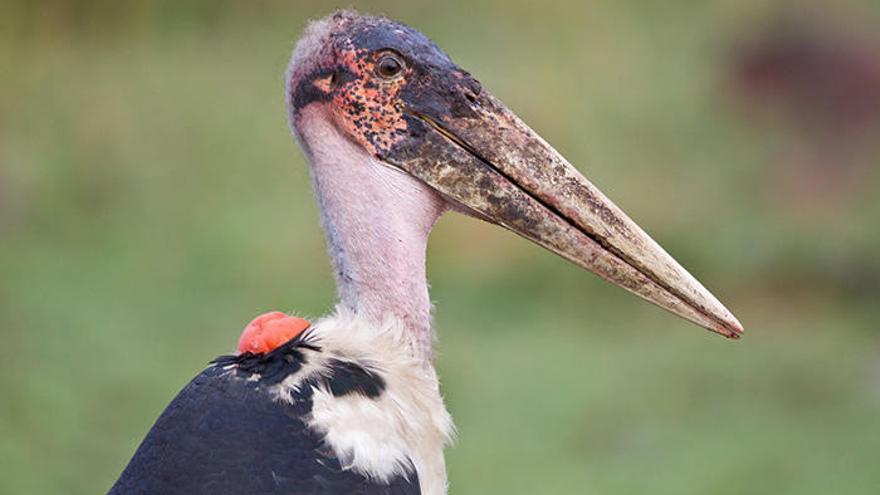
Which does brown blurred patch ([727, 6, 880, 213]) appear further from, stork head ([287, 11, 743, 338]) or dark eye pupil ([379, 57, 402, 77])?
dark eye pupil ([379, 57, 402, 77])

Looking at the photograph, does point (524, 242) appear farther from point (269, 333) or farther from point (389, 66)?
point (269, 333)

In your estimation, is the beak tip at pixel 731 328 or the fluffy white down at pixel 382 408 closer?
the fluffy white down at pixel 382 408

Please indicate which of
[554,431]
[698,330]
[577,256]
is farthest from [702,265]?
[577,256]

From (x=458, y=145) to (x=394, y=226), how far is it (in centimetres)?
22

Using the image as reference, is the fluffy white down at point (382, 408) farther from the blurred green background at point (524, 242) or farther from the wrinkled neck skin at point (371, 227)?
the blurred green background at point (524, 242)

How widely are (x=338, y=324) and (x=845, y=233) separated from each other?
649 cm

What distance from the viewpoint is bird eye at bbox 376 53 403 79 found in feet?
10.7

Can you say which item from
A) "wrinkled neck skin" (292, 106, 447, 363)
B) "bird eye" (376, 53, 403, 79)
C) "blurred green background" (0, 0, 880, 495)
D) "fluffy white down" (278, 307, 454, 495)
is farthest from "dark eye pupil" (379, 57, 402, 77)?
"blurred green background" (0, 0, 880, 495)

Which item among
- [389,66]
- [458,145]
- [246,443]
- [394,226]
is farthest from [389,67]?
[246,443]

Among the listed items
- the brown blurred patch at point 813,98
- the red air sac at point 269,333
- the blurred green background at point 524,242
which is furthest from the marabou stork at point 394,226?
the brown blurred patch at point 813,98

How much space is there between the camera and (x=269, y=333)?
10.0ft

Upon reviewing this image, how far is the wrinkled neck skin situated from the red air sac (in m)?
0.17

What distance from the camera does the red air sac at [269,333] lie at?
10.00 ft

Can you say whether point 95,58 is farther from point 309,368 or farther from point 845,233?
point 309,368
